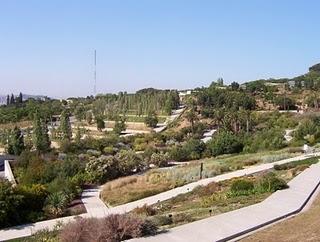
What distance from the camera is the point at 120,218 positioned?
1086 cm

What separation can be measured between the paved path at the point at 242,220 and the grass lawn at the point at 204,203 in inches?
20.5

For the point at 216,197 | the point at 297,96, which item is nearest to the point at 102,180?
the point at 216,197

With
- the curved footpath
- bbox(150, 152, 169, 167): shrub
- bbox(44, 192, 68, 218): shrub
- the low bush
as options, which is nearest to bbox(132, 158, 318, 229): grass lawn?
the curved footpath

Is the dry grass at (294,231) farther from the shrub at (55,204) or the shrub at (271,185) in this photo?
the shrub at (55,204)

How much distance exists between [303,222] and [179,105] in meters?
76.6

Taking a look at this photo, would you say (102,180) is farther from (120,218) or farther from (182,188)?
(120,218)

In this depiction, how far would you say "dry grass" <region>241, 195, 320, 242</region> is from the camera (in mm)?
10492

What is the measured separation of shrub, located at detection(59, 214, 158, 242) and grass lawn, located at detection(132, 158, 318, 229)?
1302mm

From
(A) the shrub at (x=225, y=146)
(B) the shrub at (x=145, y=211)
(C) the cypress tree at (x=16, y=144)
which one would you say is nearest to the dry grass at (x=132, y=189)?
(B) the shrub at (x=145, y=211)

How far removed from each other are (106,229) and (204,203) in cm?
656

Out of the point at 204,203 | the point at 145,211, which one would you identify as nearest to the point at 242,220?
the point at 145,211

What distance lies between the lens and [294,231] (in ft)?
36.6

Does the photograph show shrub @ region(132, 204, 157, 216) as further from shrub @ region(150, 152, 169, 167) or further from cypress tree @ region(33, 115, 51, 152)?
cypress tree @ region(33, 115, 51, 152)

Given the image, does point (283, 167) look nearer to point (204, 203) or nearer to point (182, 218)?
point (204, 203)
